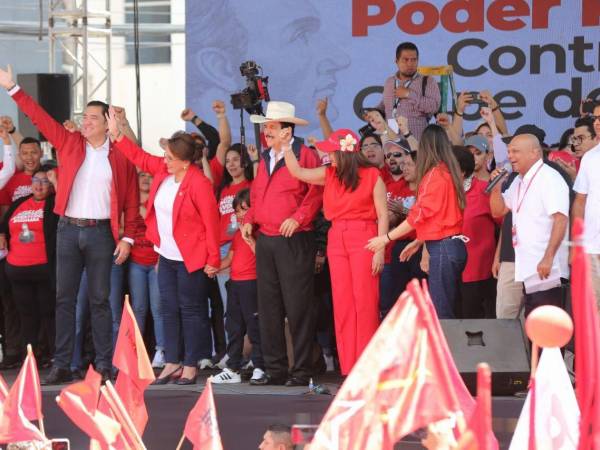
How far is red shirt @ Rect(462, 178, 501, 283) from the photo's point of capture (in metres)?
7.69

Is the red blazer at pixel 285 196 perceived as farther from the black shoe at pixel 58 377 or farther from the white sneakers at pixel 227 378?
the black shoe at pixel 58 377

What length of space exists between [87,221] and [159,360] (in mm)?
1261

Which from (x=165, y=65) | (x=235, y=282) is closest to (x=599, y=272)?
(x=235, y=282)

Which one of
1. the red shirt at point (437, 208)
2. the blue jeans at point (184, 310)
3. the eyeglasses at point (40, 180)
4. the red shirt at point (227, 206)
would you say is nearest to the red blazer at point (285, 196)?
the blue jeans at point (184, 310)

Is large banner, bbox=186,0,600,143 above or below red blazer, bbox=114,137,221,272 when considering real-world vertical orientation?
above

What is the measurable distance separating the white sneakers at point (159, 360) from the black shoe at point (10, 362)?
1114 millimetres

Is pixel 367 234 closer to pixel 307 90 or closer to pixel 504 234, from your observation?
pixel 504 234

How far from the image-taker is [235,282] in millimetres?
8055

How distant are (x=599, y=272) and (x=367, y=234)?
140 centimetres

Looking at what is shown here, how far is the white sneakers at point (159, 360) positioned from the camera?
835 cm

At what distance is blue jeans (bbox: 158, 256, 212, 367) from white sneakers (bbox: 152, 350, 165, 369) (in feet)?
1.96

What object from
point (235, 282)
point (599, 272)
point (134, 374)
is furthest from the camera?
point (235, 282)

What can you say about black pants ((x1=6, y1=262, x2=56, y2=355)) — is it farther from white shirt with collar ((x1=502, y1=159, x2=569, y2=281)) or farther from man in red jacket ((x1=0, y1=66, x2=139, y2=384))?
white shirt with collar ((x1=502, y1=159, x2=569, y2=281))

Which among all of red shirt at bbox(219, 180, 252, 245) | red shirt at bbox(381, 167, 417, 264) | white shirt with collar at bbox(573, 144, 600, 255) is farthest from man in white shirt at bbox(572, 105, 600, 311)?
red shirt at bbox(219, 180, 252, 245)
